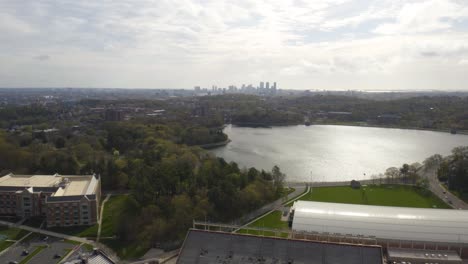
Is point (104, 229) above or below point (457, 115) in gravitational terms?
below

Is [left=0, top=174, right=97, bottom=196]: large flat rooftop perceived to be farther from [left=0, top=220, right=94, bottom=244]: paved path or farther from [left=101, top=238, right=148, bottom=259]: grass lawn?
[left=101, top=238, right=148, bottom=259]: grass lawn

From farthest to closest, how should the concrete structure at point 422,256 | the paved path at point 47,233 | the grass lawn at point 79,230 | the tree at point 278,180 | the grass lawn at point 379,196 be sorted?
the tree at point 278,180
the grass lawn at point 379,196
the grass lawn at point 79,230
the paved path at point 47,233
the concrete structure at point 422,256

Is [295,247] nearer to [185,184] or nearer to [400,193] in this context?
[185,184]

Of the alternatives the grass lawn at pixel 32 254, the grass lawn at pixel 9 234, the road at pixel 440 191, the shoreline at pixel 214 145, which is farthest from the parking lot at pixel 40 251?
the shoreline at pixel 214 145

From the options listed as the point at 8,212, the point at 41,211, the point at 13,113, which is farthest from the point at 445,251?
the point at 13,113

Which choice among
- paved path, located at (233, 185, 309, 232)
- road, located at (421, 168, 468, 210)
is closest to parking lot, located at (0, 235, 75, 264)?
paved path, located at (233, 185, 309, 232)

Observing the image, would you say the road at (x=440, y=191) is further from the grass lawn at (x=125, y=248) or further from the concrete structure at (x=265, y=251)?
the grass lawn at (x=125, y=248)

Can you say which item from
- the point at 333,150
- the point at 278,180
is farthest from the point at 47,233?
the point at 333,150
